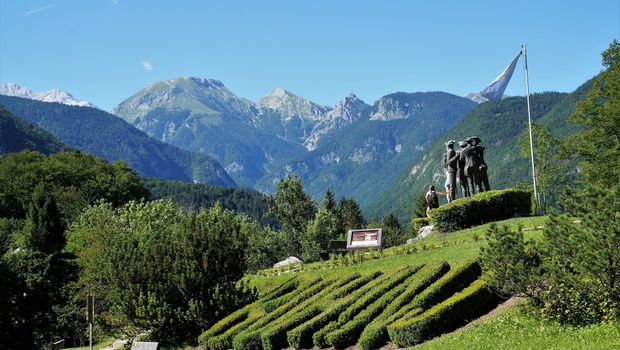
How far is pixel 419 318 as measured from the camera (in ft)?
60.4

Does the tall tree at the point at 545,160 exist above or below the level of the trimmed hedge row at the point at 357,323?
above

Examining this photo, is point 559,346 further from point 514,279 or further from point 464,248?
point 464,248

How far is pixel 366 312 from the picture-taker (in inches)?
814

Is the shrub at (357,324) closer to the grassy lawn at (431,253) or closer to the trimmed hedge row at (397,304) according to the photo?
the trimmed hedge row at (397,304)

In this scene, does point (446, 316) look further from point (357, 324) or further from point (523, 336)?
point (523, 336)

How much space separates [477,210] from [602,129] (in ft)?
53.3

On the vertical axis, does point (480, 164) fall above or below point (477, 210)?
above

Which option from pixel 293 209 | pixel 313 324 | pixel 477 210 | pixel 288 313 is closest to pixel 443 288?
pixel 313 324

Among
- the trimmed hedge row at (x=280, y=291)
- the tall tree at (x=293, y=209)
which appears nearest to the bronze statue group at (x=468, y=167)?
the trimmed hedge row at (x=280, y=291)

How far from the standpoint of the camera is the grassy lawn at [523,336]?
46.3ft

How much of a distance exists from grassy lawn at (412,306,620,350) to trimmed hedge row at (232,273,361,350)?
20.7 ft

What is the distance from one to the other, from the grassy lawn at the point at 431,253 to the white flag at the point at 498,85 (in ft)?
37.8

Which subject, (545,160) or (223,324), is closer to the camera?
(223,324)

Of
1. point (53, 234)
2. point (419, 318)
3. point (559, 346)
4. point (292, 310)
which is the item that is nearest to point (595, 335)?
point (559, 346)
